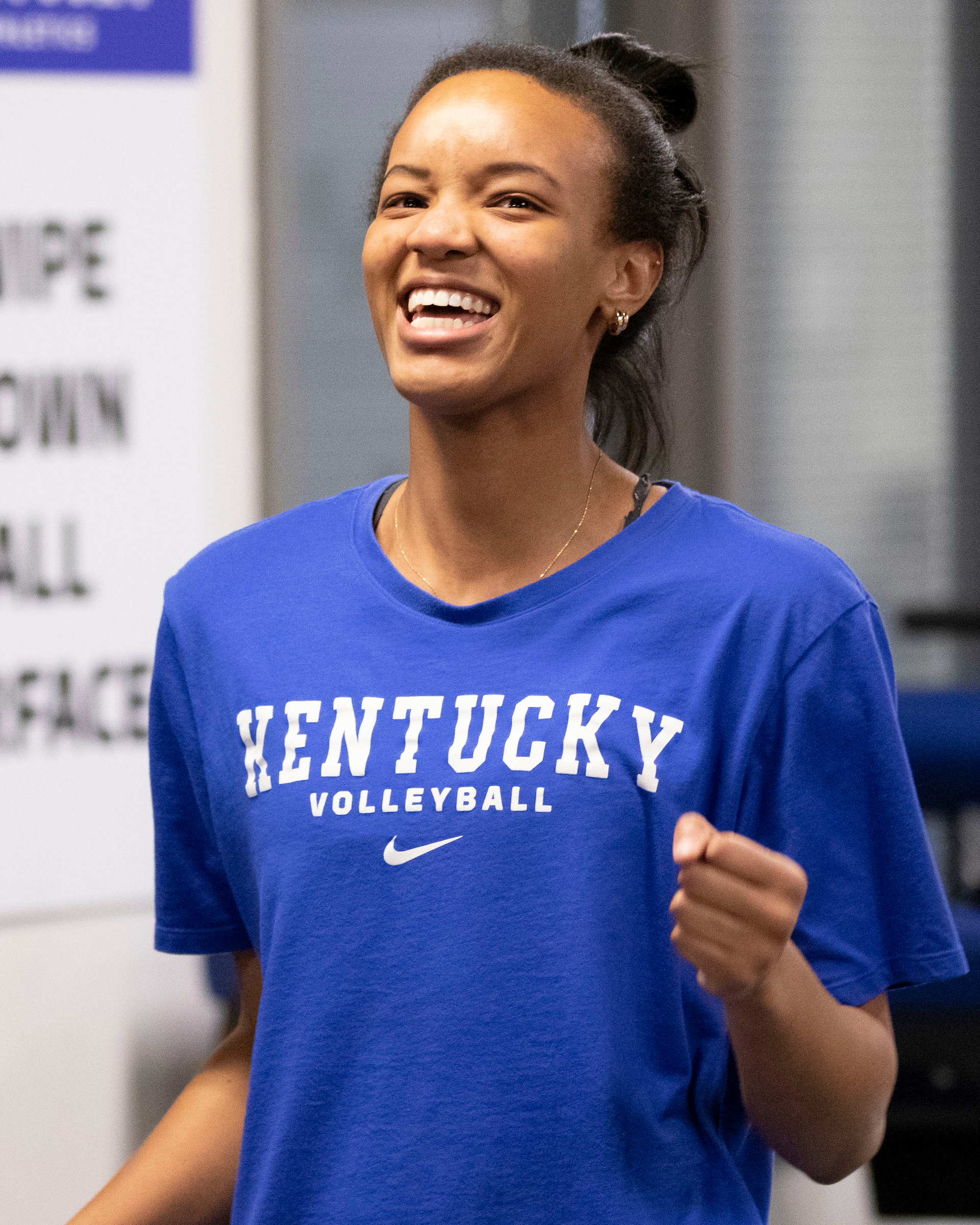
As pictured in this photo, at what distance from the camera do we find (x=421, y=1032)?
821 millimetres

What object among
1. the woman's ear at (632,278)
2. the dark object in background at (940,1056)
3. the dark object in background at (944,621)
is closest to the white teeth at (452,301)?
the woman's ear at (632,278)

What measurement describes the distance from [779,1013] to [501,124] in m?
0.51

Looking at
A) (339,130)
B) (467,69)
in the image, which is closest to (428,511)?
(467,69)

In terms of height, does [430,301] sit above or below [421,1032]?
above

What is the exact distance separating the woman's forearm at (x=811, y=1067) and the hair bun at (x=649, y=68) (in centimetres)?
58

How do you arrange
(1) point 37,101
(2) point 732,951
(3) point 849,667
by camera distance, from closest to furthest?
(2) point 732,951, (3) point 849,667, (1) point 37,101

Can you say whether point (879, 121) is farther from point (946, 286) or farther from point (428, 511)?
point (428, 511)

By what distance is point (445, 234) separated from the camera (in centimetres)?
85

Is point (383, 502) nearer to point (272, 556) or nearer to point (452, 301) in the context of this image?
point (272, 556)

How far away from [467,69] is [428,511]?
27 centimetres

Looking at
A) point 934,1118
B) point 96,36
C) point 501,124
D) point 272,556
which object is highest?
point 96,36

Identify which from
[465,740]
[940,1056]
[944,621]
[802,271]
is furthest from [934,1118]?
[465,740]

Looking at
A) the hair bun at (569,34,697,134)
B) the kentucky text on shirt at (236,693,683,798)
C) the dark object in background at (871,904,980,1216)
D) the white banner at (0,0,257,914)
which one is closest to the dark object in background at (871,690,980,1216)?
the dark object in background at (871,904,980,1216)

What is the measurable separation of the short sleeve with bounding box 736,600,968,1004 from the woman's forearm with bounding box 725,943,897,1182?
0.10 ft
